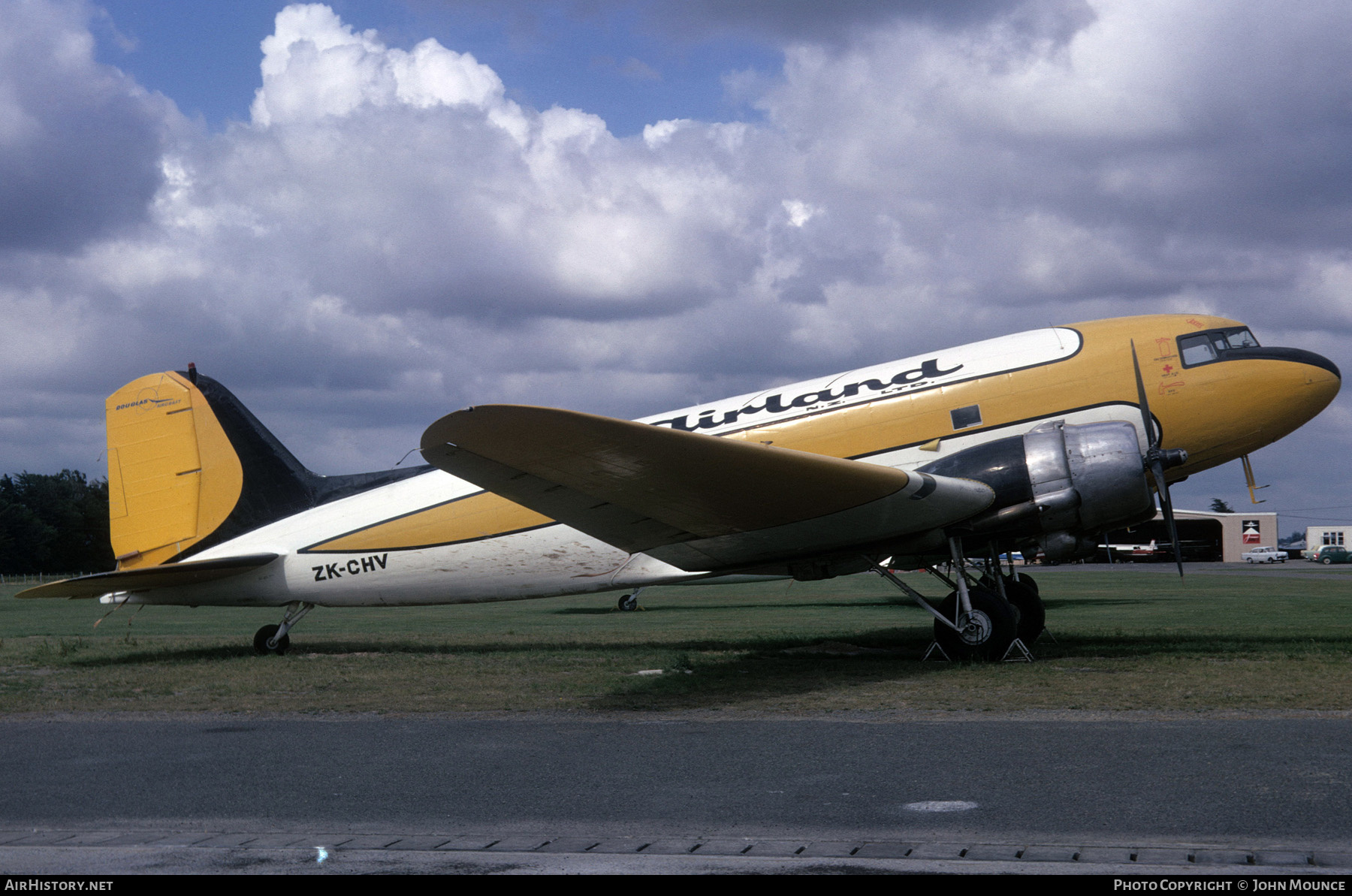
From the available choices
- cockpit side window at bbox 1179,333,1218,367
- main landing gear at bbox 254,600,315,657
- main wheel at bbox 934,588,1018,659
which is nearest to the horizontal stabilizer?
main landing gear at bbox 254,600,315,657

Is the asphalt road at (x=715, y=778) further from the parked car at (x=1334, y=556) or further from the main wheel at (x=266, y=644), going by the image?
the parked car at (x=1334, y=556)

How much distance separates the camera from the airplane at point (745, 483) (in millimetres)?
10578

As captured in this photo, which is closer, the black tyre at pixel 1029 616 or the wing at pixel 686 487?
the wing at pixel 686 487

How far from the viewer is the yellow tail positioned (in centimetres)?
1589

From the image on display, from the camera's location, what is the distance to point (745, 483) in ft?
34.7

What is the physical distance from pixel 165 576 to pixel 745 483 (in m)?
9.57

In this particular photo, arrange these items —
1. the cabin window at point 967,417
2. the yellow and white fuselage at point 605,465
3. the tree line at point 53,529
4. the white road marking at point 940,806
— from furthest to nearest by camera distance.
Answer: the tree line at point 53,529 → the cabin window at point 967,417 → the yellow and white fuselage at point 605,465 → the white road marking at point 940,806

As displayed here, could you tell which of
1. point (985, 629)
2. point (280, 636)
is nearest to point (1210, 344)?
point (985, 629)

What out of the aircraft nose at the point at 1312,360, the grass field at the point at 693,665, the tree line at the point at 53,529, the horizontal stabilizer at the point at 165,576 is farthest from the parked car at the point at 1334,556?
the tree line at the point at 53,529

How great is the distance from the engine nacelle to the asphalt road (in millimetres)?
3871

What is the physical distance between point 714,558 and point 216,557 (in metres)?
7.93

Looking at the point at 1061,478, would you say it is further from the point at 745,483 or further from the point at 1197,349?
the point at 745,483

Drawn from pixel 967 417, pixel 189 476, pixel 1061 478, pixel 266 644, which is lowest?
pixel 266 644

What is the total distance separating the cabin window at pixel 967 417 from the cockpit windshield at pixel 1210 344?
106 inches
